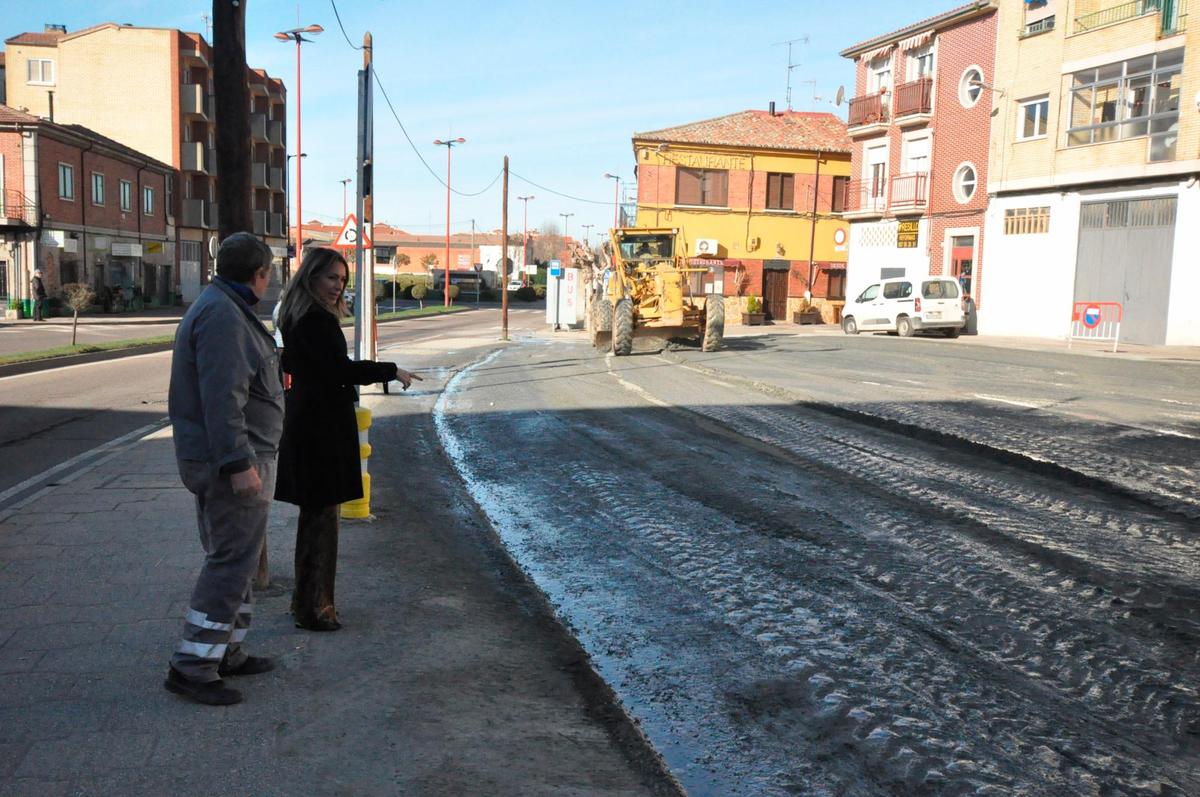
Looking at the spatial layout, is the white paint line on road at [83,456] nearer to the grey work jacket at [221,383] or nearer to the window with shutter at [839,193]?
the grey work jacket at [221,383]

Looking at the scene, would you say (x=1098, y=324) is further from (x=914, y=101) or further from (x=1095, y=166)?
(x=914, y=101)

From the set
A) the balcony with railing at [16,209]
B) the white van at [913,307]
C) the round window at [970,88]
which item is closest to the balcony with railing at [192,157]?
the balcony with railing at [16,209]

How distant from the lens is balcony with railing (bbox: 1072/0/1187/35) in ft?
91.2

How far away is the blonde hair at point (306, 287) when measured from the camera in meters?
4.57

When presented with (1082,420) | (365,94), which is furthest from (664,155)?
(365,94)

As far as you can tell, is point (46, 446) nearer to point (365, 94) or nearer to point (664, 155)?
point (365, 94)

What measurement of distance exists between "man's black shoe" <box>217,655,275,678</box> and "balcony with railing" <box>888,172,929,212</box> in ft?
123

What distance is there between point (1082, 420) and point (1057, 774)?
9.25 m

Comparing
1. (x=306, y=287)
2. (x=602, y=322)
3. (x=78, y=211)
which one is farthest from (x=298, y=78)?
(x=306, y=287)

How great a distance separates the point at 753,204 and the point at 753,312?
279 inches

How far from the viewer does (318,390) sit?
15.1 feet

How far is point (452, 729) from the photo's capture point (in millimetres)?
3746

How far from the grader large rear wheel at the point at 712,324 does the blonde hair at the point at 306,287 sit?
1952 centimetres

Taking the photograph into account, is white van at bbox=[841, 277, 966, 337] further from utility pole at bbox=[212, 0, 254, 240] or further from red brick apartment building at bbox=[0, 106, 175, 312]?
red brick apartment building at bbox=[0, 106, 175, 312]
